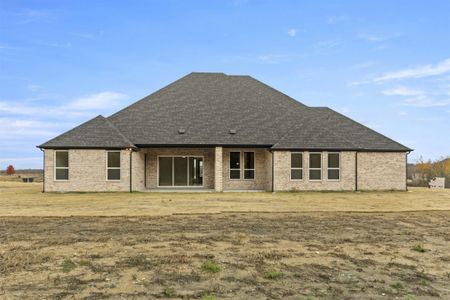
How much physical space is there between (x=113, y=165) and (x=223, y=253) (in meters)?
17.6

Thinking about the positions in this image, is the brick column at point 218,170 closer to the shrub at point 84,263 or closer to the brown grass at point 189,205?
the brown grass at point 189,205

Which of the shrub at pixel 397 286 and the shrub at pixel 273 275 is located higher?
the shrub at pixel 273 275

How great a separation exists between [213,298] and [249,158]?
21.9m

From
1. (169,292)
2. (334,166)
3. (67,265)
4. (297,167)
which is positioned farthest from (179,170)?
(169,292)

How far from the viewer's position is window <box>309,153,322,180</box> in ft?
85.9

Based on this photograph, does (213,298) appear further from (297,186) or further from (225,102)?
(225,102)

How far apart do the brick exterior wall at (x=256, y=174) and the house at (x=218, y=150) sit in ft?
0.23

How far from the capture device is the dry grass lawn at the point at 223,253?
21.9 ft

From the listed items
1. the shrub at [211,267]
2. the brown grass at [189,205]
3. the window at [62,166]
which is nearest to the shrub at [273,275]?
the shrub at [211,267]

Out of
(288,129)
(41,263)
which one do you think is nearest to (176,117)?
(288,129)

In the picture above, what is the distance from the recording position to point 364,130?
98.6 feet

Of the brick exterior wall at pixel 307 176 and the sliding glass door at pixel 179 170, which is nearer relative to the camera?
the brick exterior wall at pixel 307 176

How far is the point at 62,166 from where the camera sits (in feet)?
82.1

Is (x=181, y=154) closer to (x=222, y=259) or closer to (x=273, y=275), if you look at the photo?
(x=222, y=259)
